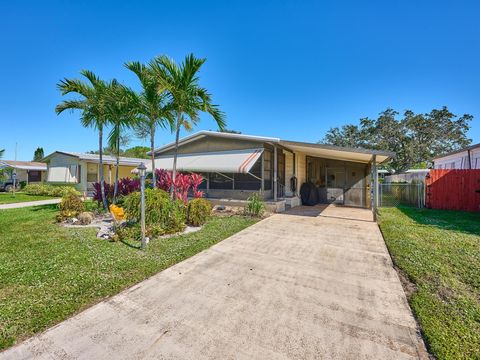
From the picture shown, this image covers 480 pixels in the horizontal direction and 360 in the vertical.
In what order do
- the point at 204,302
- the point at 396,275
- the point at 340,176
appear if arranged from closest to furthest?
the point at 204,302
the point at 396,275
the point at 340,176

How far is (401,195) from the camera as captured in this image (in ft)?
55.1

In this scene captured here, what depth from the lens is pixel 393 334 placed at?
3.12 meters

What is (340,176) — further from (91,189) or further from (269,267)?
(91,189)

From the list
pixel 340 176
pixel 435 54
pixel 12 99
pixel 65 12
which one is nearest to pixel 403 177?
pixel 340 176

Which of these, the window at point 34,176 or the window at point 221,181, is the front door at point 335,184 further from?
the window at point 34,176

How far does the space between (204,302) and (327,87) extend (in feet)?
70.7

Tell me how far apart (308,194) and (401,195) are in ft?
23.5

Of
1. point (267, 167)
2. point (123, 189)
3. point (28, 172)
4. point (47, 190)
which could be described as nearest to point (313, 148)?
point (267, 167)

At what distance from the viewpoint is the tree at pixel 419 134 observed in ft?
114

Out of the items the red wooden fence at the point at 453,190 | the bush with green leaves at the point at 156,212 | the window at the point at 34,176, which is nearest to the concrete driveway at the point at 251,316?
the bush with green leaves at the point at 156,212

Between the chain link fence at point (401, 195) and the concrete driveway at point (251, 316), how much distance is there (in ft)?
38.8

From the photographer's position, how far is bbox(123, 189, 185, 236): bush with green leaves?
311 inches

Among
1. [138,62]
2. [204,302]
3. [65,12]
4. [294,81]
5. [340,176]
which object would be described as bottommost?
[204,302]

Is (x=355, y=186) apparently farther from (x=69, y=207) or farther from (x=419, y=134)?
(x=419, y=134)
